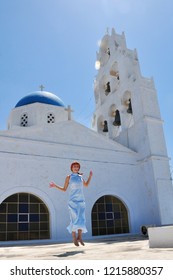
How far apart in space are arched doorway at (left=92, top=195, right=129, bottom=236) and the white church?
43mm

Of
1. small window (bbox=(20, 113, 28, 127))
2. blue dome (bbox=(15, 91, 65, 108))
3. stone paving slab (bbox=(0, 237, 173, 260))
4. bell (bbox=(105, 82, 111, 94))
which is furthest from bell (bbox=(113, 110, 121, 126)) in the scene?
stone paving slab (bbox=(0, 237, 173, 260))

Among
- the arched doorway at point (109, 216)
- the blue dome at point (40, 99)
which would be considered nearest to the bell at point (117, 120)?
the blue dome at point (40, 99)

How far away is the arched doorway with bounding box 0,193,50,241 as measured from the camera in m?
10.1

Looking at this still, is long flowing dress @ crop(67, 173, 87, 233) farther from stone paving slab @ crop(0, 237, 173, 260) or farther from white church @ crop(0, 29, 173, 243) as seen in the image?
white church @ crop(0, 29, 173, 243)

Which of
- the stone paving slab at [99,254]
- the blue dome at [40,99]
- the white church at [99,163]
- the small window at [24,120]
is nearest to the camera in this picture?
the stone paving slab at [99,254]

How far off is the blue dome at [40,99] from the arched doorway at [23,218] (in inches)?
332

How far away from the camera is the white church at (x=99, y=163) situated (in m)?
10.6

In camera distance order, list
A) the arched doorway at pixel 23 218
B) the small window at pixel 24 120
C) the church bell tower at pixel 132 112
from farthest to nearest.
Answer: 1. the small window at pixel 24 120
2. the church bell tower at pixel 132 112
3. the arched doorway at pixel 23 218

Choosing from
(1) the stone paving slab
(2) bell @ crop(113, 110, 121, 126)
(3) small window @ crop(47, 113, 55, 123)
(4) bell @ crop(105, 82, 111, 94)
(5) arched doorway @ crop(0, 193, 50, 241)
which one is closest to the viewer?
(1) the stone paving slab

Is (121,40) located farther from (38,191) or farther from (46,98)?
(38,191)

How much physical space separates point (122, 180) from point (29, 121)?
7.28m

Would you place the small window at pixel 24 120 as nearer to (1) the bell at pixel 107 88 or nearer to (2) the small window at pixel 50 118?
(2) the small window at pixel 50 118

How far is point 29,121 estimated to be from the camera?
55.1 ft
